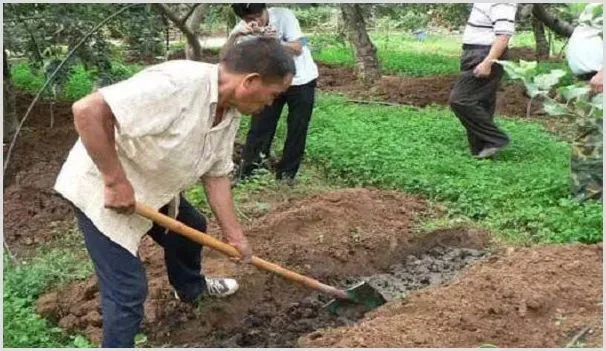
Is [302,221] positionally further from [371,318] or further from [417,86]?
[417,86]

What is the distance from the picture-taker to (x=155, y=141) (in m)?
3.37

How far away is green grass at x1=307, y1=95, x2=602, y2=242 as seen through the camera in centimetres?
560

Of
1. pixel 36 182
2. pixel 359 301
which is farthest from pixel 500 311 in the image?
pixel 36 182

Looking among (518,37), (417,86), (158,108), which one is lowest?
(518,37)

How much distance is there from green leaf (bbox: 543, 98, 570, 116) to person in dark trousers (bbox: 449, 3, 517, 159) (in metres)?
4.40

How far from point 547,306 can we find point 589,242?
1.36m

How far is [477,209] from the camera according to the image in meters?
6.01

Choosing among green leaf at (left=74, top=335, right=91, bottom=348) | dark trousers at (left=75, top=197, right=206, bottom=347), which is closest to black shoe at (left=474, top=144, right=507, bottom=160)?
green leaf at (left=74, top=335, right=91, bottom=348)

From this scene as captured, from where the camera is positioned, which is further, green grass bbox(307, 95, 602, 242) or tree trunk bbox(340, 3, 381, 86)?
tree trunk bbox(340, 3, 381, 86)

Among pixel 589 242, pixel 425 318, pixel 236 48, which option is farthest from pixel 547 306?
pixel 236 48

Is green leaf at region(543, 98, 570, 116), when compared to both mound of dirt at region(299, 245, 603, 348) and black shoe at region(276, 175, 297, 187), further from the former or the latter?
black shoe at region(276, 175, 297, 187)

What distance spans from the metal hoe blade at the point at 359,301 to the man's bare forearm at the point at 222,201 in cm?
91

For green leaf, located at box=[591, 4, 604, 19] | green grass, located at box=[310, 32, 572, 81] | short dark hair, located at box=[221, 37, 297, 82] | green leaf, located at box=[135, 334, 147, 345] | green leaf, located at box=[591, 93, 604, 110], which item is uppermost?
green leaf, located at box=[591, 4, 604, 19]

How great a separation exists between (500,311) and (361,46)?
8.92m
